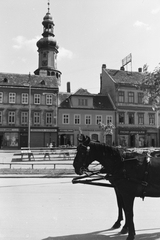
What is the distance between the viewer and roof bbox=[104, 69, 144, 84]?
1757 inches

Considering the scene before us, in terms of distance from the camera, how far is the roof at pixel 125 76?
44.6 metres

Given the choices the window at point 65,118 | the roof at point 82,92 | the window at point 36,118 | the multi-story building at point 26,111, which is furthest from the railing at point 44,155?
the roof at point 82,92

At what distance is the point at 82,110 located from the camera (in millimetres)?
42250

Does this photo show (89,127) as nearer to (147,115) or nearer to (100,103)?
(100,103)

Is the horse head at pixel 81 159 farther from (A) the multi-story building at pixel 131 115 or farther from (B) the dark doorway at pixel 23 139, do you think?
(A) the multi-story building at pixel 131 115

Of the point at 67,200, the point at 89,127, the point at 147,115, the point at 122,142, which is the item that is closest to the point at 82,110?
the point at 89,127

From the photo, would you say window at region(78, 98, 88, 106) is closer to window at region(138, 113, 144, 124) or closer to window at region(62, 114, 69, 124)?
window at region(62, 114, 69, 124)

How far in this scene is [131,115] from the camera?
4397cm

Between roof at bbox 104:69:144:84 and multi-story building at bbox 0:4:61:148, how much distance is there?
1100 centimetres

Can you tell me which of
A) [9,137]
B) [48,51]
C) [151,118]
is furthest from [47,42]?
[151,118]

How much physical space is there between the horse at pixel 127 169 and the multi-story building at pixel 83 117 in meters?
36.2

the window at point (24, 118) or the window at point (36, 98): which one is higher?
the window at point (36, 98)

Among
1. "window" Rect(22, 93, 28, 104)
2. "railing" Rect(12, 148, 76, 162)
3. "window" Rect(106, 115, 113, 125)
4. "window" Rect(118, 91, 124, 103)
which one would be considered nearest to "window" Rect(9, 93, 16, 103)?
"window" Rect(22, 93, 28, 104)

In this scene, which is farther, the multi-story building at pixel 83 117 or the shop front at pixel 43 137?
the multi-story building at pixel 83 117
